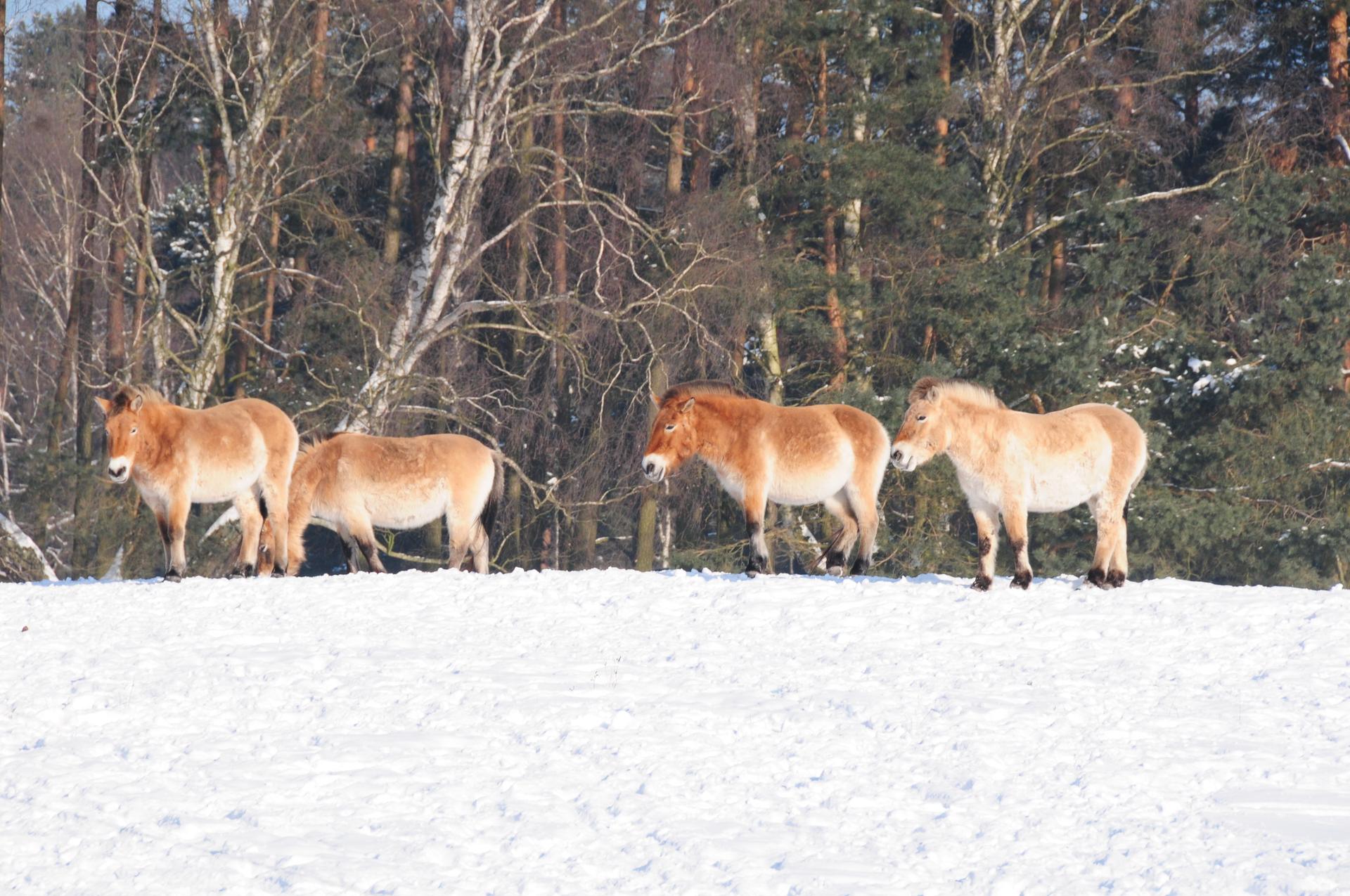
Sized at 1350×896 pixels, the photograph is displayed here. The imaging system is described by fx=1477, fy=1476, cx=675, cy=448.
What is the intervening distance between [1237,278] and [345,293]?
16.9m

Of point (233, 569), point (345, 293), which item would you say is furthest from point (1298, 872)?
point (345, 293)

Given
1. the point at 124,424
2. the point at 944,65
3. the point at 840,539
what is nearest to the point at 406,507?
the point at 124,424

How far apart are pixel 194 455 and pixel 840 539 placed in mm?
6168

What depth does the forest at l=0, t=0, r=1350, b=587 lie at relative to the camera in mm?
23938

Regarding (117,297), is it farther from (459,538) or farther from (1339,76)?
(1339,76)

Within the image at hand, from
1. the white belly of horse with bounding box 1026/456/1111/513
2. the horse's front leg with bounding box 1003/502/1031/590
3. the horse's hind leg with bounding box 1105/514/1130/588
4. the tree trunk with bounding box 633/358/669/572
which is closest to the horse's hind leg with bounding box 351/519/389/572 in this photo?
the horse's front leg with bounding box 1003/502/1031/590

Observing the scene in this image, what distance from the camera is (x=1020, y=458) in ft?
40.8

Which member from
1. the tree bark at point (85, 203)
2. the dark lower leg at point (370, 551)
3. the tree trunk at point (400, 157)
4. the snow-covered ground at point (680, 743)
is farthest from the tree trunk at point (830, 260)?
the snow-covered ground at point (680, 743)

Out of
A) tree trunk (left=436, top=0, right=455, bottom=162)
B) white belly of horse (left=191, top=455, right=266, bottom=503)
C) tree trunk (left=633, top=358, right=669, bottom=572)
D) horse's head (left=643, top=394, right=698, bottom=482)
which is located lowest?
tree trunk (left=633, top=358, right=669, bottom=572)

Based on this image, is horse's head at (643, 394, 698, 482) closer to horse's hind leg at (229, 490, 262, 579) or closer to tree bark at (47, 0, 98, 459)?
horse's hind leg at (229, 490, 262, 579)

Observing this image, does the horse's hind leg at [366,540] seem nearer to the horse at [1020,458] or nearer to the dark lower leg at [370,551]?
the dark lower leg at [370,551]

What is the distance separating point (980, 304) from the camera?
26844 millimetres

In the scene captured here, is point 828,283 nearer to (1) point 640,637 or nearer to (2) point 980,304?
(2) point 980,304

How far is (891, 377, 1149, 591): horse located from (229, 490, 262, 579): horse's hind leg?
21.5ft
